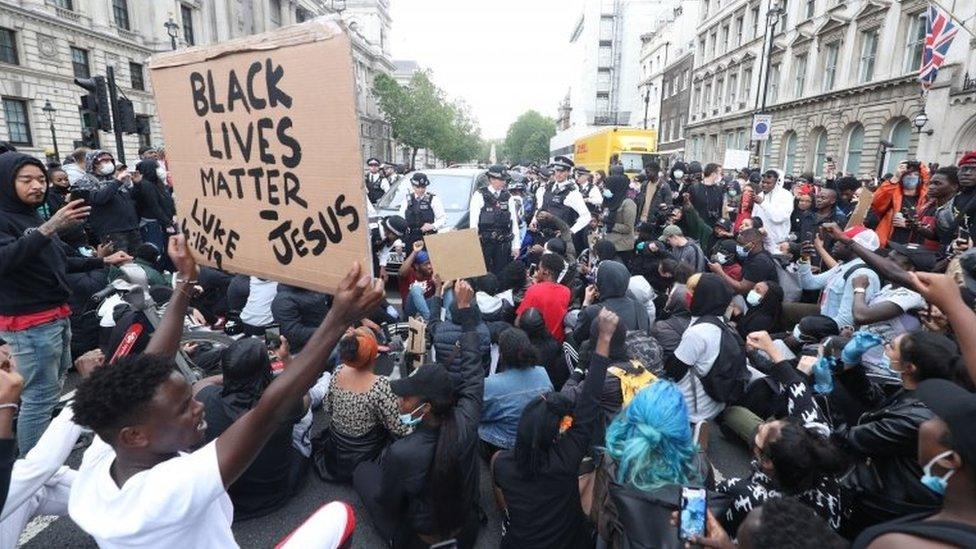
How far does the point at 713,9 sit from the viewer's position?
3722 centimetres

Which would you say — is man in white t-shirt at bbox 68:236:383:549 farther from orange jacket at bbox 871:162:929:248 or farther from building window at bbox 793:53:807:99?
building window at bbox 793:53:807:99

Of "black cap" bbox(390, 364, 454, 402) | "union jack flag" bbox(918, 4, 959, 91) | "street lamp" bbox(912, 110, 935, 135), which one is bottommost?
"black cap" bbox(390, 364, 454, 402)

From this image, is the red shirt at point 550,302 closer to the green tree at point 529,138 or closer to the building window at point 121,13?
the building window at point 121,13

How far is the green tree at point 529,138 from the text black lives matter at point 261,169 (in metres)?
90.1

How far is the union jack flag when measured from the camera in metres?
12.4

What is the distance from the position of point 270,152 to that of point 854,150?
28.7 meters

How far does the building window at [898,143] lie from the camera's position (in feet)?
67.2

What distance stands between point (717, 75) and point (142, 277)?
40.3 meters

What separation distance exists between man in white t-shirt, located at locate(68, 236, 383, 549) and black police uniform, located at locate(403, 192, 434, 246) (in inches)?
257

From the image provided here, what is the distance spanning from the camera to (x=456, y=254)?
148 inches

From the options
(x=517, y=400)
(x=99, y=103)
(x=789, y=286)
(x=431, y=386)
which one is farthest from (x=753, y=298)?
(x=99, y=103)

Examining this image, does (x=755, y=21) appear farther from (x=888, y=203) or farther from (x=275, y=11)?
(x=275, y=11)

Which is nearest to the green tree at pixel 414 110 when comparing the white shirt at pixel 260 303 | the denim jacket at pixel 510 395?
the white shirt at pixel 260 303

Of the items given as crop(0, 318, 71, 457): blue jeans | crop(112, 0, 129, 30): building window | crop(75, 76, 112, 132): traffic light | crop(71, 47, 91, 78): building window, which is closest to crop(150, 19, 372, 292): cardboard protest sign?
crop(0, 318, 71, 457): blue jeans
